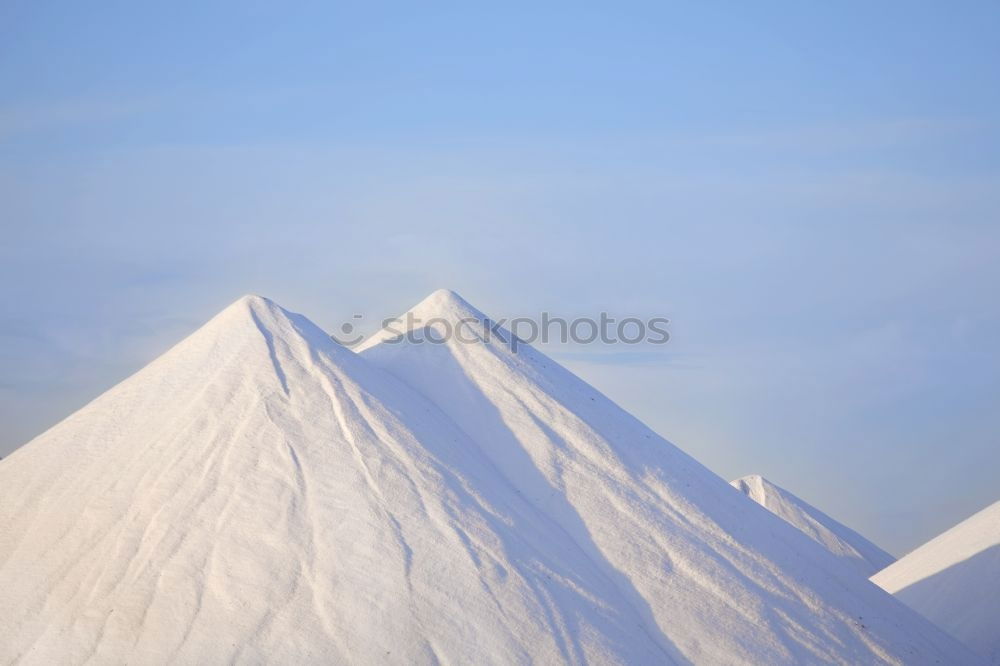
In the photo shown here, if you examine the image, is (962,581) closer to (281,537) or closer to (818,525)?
(818,525)

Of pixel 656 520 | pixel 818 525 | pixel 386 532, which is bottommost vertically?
pixel 818 525

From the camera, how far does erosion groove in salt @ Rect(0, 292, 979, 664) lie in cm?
2008

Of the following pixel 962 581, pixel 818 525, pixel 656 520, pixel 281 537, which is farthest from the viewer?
pixel 818 525

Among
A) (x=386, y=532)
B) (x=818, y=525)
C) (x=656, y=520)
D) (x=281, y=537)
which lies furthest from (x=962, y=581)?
(x=281, y=537)

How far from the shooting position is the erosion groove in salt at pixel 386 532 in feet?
65.9

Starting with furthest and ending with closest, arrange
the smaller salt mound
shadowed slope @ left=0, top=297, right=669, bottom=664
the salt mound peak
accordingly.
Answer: the salt mound peak
the smaller salt mound
shadowed slope @ left=0, top=297, right=669, bottom=664

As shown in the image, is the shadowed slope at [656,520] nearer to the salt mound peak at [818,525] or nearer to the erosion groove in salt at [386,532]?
the erosion groove in salt at [386,532]

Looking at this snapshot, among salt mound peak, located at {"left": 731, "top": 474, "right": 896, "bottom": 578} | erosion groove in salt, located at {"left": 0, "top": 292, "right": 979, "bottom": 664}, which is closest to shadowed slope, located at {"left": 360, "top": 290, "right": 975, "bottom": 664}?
erosion groove in salt, located at {"left": 0, "top": 292, "right": 979, "bottom": 664}

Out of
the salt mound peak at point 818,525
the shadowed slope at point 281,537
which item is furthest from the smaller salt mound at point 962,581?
the shadowed slope at point 281,537

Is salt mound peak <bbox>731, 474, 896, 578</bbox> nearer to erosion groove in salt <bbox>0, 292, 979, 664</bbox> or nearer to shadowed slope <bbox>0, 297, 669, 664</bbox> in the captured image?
erosion groove in salt <bbox>0, 292, 979, 664</bbox>

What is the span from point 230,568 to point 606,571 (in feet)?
24.8

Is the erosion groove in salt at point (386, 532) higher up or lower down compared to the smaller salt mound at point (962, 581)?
higher up

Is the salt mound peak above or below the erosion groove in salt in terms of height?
below

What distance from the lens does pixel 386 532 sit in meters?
21.7
